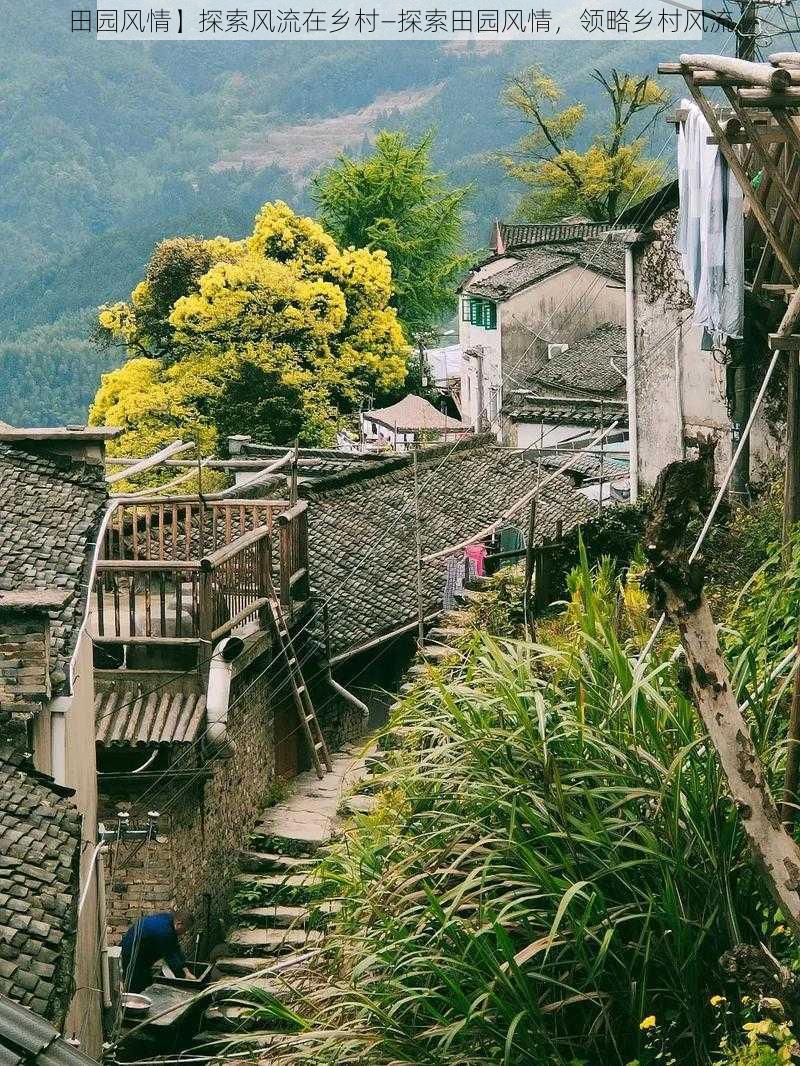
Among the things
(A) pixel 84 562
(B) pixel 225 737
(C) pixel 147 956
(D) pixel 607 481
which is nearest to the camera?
(A) pixel 84 562

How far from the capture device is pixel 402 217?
51875 mm

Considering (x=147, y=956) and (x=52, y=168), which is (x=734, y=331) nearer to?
(x=147, y=956)

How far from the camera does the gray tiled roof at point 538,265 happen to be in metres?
42.8

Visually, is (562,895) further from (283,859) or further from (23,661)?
(283,859)

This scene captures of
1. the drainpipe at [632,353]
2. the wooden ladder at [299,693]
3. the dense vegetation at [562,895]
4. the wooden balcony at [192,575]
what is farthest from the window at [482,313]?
the dense vegetation at [562,895]

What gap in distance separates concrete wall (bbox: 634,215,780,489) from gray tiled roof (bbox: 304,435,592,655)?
4.72 feet

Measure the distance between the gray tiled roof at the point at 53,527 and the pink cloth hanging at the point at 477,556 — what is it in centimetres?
957

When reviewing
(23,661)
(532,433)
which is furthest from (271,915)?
(532,433)

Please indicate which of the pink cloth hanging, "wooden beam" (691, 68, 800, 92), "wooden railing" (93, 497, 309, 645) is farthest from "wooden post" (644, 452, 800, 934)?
the pink cloth hanging

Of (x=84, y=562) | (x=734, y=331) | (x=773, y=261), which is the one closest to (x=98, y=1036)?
(x=84, y=562)

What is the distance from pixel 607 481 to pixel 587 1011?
60.1 ft

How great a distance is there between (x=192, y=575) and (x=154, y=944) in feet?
14.8

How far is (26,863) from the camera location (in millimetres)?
8234

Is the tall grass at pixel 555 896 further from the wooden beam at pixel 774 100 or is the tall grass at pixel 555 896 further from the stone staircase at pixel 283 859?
the stone staircase at pixel 283 859
